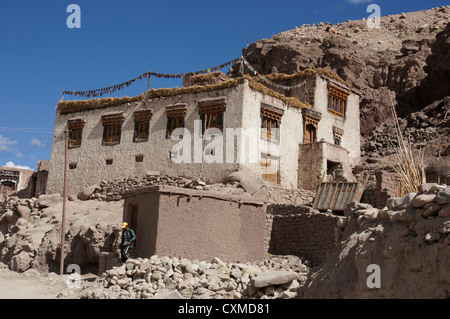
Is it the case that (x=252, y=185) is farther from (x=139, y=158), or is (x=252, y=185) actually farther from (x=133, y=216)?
(x=133, y=216)

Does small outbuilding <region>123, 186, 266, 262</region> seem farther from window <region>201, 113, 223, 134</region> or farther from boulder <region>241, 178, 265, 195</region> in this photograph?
window <region>201, 113, 223, 134</region>

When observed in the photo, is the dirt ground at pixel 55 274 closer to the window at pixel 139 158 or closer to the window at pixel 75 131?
the window at pixel 139 158

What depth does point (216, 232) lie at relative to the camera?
45.6 ft

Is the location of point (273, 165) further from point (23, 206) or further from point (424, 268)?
point (424, 268)

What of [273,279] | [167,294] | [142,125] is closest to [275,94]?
[142,125]

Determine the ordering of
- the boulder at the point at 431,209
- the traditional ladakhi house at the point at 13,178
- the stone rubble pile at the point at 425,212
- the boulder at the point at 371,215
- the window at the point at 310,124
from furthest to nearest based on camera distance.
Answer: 1. the traditional ladakhi house at the point at 13,178
2. the window at the point at 310,124
3. the boulder at the point at 371,215
4. the boulder at the point at 431,209
5. the stone rubble pile at the point at 425,212

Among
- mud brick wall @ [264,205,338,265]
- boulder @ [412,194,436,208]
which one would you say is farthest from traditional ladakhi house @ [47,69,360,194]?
boulder @ [412,194,436,208]

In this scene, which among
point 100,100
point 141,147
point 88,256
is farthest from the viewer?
point 100,100

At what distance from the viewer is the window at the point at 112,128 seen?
2583cm

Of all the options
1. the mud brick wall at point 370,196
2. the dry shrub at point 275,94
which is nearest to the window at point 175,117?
the dry shrub at point 275,94

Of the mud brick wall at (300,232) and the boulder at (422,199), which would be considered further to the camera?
the mud brick wall at (300,232)

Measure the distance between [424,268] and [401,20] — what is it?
5286cm

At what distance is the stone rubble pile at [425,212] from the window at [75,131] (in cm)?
2099

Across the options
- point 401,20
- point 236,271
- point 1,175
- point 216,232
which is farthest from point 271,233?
point 401,20
